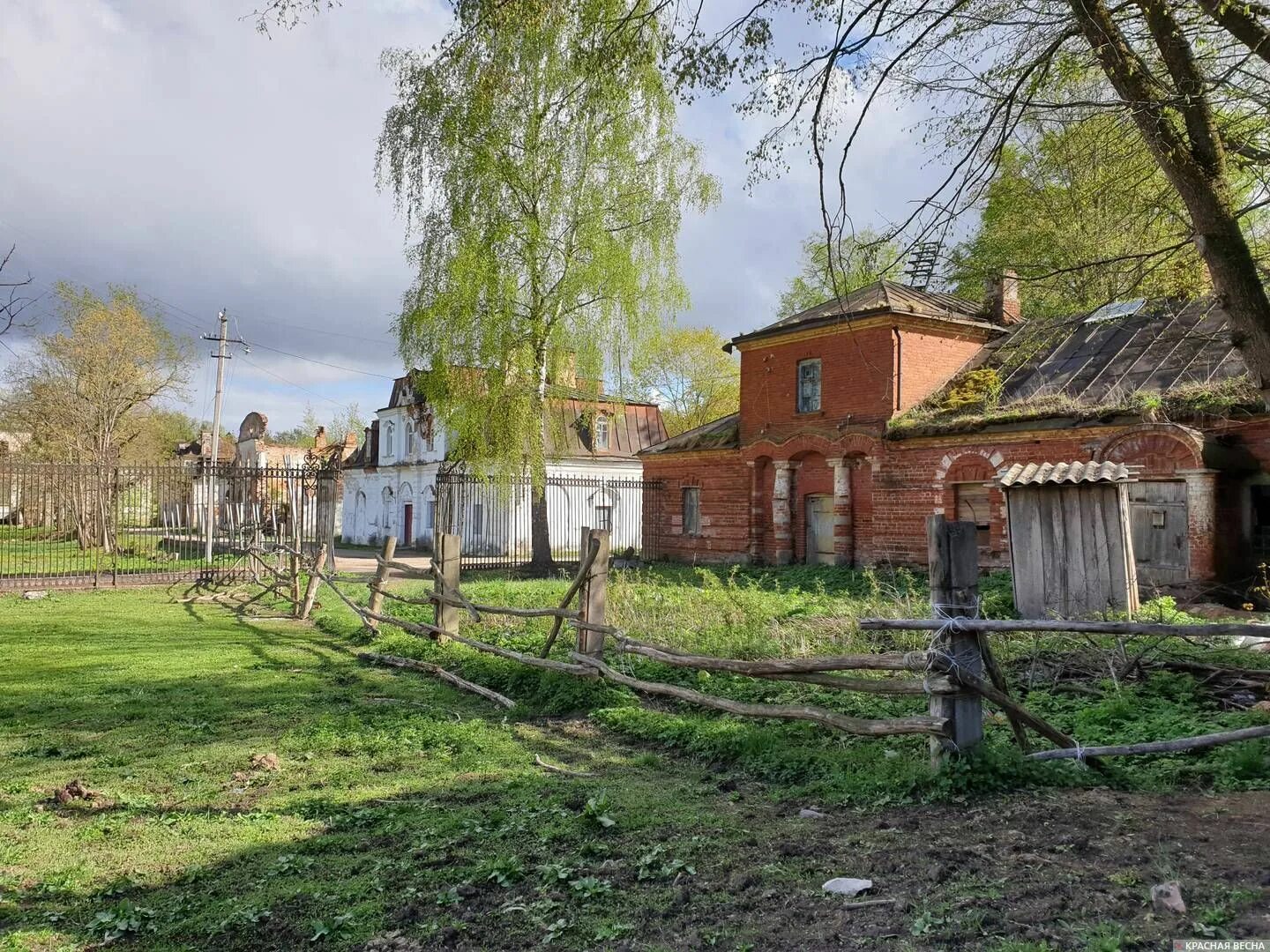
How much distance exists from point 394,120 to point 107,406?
1795 cm

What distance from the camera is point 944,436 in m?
18.7

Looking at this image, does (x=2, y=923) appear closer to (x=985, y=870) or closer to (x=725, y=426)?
(x=985, y=870)

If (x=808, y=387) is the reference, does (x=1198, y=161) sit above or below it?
below

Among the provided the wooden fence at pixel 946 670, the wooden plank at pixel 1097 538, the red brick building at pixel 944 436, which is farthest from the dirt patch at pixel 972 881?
the red brick building at pixel 944 436

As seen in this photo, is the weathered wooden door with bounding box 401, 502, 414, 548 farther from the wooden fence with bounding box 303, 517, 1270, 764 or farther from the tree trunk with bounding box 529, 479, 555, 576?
the wooden fence with bounding box 303, 517, 1270, 764

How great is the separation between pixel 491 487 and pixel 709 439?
6.15 metres

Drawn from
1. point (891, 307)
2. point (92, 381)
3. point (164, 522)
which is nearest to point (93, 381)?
point (92, 381)

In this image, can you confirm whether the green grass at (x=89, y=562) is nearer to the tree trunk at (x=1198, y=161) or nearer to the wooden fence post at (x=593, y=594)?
the wooden fence post at (x=593, y=594)

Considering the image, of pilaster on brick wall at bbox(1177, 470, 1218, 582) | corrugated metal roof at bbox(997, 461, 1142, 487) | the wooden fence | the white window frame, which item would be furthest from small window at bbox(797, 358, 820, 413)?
the wooden fence

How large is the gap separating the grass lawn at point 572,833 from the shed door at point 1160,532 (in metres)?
8.71

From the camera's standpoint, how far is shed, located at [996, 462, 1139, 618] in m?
11.6

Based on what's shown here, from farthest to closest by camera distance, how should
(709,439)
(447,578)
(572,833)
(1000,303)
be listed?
(709,439), (1000,303), (447,578), (572,833)

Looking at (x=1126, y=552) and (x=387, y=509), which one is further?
(x=387, y=509)

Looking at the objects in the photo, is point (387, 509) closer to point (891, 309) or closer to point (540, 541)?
point (540, 541)
